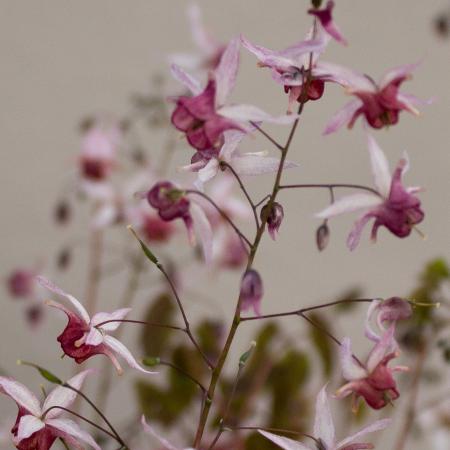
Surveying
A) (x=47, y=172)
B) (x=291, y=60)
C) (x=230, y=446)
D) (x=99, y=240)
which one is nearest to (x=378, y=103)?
(x=291, y=60)

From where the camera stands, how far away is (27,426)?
0.49 metres

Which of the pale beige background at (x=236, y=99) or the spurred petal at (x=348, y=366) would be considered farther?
the pale beige background at (x=236, y=99)

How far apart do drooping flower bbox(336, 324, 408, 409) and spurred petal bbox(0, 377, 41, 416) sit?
0.14 metres

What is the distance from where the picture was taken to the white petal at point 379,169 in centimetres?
46

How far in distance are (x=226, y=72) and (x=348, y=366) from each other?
0.13m

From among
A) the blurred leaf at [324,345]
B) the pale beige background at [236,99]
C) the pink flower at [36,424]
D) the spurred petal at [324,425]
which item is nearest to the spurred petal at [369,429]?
the spurred petal at [324,425]

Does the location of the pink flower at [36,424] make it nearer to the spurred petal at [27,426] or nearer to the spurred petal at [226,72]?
the spurred petal at [27,426]

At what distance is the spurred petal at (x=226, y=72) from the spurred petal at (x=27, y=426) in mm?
163

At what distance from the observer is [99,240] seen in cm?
128

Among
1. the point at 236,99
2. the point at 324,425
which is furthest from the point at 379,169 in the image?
the point at 236,99

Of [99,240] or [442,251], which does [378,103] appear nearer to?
[99,240]

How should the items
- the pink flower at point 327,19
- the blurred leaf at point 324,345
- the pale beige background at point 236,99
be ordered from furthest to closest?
the pale beige background at point 236,99 < the blurred leaf at point 324,345 < the pink flower at point 327,19

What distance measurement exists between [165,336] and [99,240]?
0.56ft

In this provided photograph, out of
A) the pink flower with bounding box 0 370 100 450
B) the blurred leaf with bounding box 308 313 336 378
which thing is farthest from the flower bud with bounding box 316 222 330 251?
the blurred leaf with bounding box 308 313 336 378
